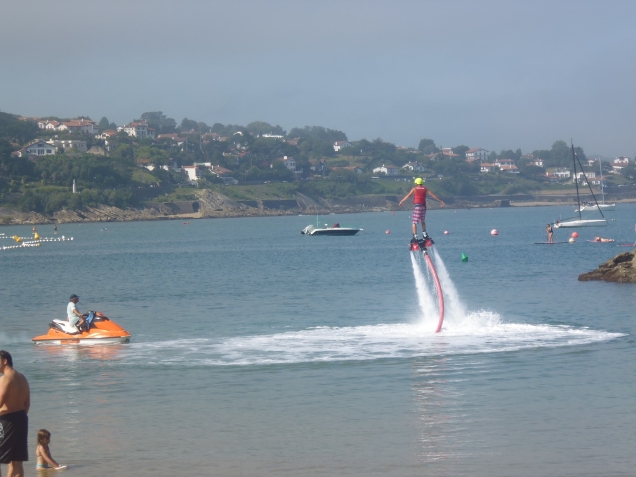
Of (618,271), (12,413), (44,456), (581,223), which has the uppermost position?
(12,413)

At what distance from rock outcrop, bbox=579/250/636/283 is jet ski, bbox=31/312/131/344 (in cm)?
2665

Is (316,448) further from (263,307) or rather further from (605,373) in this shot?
(263,307)

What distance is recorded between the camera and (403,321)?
32781 millimetres

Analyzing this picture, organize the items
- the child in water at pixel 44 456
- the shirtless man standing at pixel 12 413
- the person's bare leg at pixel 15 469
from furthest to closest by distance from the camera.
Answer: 1. the child in water at pixel 44 456
2. the person's bare leg at pixel 15 469
3. the shirtless man standing at pixel 12 413

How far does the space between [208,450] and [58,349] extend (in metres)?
13.4

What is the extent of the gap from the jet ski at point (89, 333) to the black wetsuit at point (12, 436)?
633 inches

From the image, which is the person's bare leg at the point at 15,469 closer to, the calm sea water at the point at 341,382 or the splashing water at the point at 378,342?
the calm sea water at the point at 341,382

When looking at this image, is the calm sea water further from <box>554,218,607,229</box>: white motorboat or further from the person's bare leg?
<box>554,218,607,229</box>: white motorboat

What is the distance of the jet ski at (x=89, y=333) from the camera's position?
91.8 feet

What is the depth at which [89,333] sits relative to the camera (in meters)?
28.0

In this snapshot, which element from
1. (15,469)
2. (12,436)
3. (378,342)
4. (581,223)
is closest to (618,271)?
(378,342)

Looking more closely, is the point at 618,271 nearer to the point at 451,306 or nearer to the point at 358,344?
the point at 451,306

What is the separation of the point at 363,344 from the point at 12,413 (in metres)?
15.9

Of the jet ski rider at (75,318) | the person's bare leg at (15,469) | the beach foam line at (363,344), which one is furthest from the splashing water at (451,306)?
the person's bare leg at (15,469)
